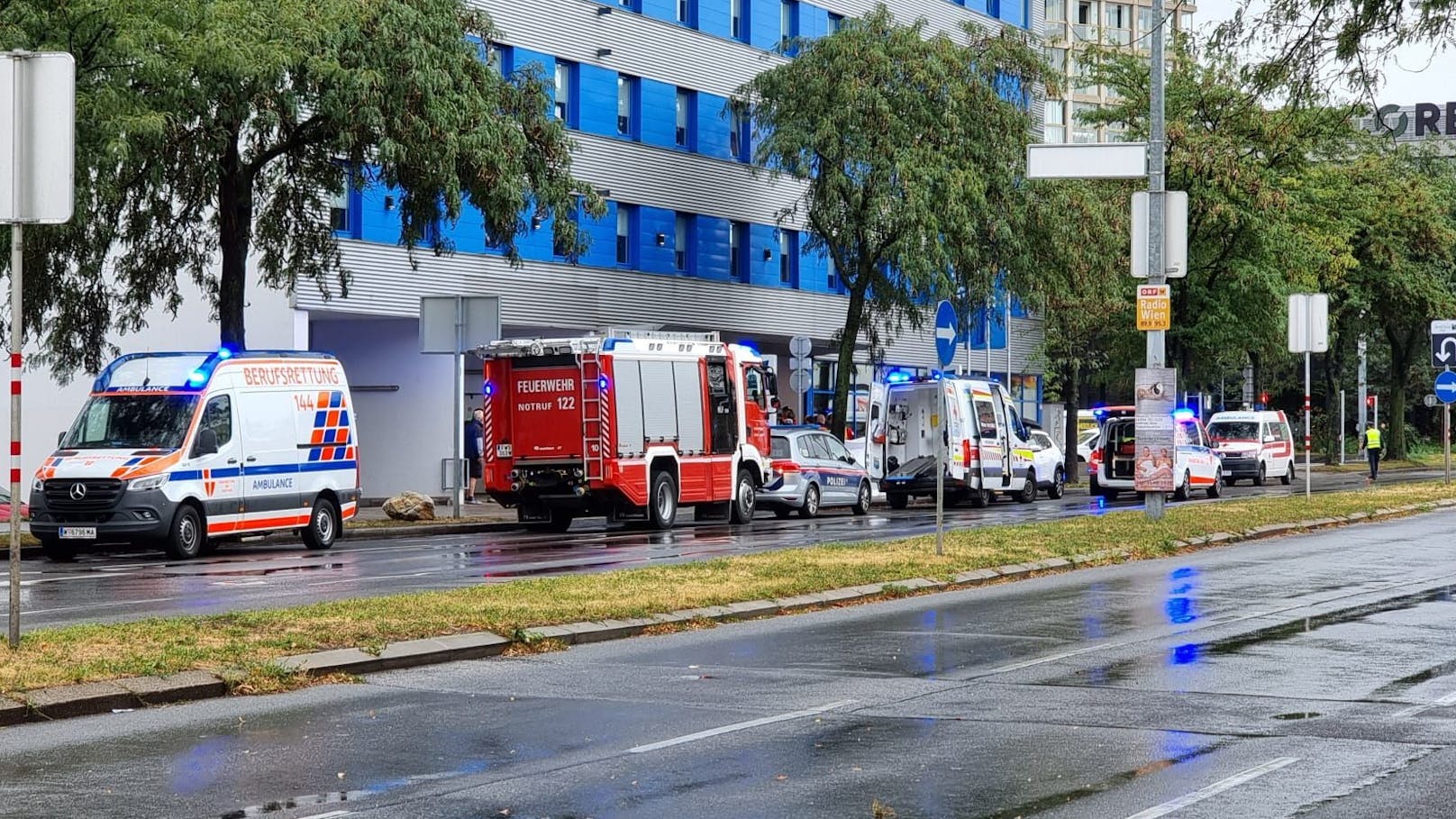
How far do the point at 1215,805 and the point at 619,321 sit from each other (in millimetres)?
40107

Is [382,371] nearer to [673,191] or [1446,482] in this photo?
[673,191]

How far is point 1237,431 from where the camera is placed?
55.3 m

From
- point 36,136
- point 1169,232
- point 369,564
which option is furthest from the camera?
point 1169,232

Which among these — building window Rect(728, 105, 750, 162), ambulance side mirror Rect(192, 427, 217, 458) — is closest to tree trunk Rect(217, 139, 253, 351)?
ambulance side mirror Rect(192, 427, 217, 458)

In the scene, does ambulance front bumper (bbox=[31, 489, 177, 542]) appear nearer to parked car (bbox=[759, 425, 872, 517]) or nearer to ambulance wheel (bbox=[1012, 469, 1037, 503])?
parked car (bbox=[759, 425, 872, 517])

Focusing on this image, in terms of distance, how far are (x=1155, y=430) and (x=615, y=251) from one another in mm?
22265

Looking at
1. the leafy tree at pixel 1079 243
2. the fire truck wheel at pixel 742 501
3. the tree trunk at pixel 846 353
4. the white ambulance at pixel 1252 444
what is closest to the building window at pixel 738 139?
the tree trunk at pixel 846 353

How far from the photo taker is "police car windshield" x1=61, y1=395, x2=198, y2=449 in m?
24.1

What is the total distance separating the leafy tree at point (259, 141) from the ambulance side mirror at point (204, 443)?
3182mm

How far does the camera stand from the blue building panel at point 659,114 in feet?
159

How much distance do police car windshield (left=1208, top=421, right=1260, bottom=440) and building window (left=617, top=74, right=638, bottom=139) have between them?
1839cm

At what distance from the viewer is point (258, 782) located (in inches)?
333

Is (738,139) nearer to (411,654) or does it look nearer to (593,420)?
(593,420)

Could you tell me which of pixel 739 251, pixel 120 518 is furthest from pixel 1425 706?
pixel 739 251
